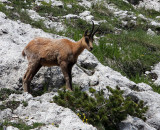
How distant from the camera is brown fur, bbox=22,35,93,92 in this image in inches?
285

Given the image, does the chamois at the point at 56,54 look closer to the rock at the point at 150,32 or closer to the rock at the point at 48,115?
the rock at the point at 48,115

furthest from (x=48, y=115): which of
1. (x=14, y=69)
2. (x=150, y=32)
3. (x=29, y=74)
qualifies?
(x=150, y=32)

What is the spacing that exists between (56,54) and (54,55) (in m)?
0.07

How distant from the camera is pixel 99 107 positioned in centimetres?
600

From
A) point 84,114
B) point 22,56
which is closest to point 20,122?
point 84,114

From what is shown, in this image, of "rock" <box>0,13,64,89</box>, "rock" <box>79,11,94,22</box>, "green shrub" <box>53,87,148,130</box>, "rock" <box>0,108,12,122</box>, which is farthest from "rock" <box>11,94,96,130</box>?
"rock" <box>79,11,94,22</box>

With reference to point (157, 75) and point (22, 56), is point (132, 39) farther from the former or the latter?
point (22, 56)

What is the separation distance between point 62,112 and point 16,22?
695 cm

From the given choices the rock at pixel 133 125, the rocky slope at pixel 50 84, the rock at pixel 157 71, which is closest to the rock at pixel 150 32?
the rock at pixel 157 71

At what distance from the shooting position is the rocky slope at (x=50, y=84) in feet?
17.5

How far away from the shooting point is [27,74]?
7457 millimetres

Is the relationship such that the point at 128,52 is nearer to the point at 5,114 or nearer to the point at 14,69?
the point at 14,69

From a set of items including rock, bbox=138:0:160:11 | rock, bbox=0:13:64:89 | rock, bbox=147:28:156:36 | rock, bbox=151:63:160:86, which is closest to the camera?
rock, bbox=0:13:64:89

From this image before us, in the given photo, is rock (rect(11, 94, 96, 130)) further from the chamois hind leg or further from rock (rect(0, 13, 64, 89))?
rock (rect(0, 13, 64, 89))
